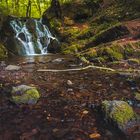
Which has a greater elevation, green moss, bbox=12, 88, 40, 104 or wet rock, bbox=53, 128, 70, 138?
green moss, bbox=12, 88, 40, 104

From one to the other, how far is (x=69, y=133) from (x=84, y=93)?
7.85 ft

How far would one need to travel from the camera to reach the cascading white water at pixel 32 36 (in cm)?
1970

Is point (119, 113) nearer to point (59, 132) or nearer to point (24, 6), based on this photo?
point (59, 132)

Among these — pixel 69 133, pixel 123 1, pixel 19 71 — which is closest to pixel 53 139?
pixel 69 133

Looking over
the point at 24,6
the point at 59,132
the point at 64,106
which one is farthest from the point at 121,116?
the point at 24,6

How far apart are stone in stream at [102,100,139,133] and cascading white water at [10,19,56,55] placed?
13.3m

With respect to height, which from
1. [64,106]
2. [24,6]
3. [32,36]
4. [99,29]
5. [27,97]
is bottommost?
[64,106]

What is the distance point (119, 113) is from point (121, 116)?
0.26 ft

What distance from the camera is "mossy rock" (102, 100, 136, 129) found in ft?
20.0

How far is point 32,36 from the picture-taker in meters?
20.8

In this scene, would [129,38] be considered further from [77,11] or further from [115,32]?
[77,11]

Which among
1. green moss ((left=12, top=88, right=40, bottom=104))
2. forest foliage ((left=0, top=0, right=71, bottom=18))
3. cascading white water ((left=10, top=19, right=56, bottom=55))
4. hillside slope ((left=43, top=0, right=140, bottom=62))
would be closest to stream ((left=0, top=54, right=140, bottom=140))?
green moss ((left=12, top=88, right=40, bottom=104))

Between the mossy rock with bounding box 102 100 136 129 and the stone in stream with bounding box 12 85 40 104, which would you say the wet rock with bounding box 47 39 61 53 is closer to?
the stone in stream with bounding box 12 85 40 104

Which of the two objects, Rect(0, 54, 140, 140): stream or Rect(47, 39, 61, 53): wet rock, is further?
Rect(47, 39, 61, 53): wet rock
